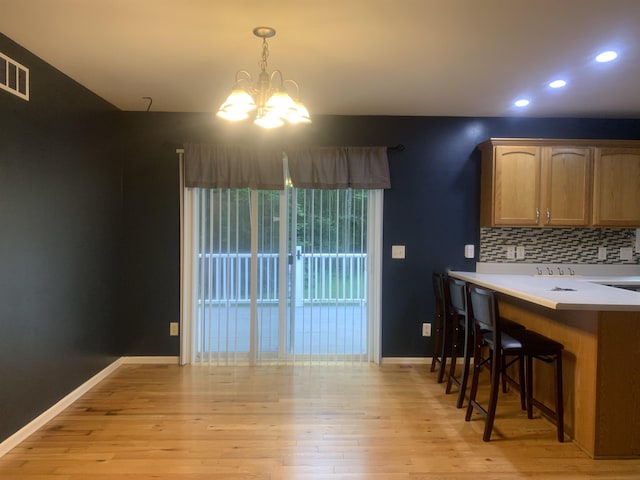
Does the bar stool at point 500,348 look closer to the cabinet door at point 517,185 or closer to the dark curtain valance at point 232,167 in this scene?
the cabinet door at point 517,185

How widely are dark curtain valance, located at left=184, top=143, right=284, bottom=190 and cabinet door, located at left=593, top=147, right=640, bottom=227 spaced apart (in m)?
2.87

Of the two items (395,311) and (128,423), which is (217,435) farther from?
(395,311)

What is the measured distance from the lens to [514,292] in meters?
2.80

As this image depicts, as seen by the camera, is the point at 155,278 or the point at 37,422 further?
the point at 155,278

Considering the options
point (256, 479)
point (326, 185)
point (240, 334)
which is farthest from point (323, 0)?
point (240, 334)

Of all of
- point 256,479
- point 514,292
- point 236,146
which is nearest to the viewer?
point 256,479

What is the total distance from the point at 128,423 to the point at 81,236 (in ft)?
4.76

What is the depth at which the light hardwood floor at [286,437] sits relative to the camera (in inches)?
90.0

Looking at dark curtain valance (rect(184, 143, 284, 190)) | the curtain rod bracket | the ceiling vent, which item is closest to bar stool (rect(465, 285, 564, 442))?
the curtain rod bracket

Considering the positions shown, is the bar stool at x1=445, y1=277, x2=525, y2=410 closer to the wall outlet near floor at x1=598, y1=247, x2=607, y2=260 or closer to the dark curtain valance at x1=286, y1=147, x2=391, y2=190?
the dark curtain valance at x1=286, y1=147, x2=391, y2=190

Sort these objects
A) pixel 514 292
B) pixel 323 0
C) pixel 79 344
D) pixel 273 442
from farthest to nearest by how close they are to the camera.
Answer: pixel 79 344 → pixel 514 292 → pixel 273 442 → pixel 323 0

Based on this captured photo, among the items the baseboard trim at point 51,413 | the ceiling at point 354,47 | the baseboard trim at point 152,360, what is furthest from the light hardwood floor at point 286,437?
the ceiling at point 354,47

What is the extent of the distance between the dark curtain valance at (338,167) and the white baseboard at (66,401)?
2.14m

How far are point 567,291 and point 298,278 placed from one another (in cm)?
224
